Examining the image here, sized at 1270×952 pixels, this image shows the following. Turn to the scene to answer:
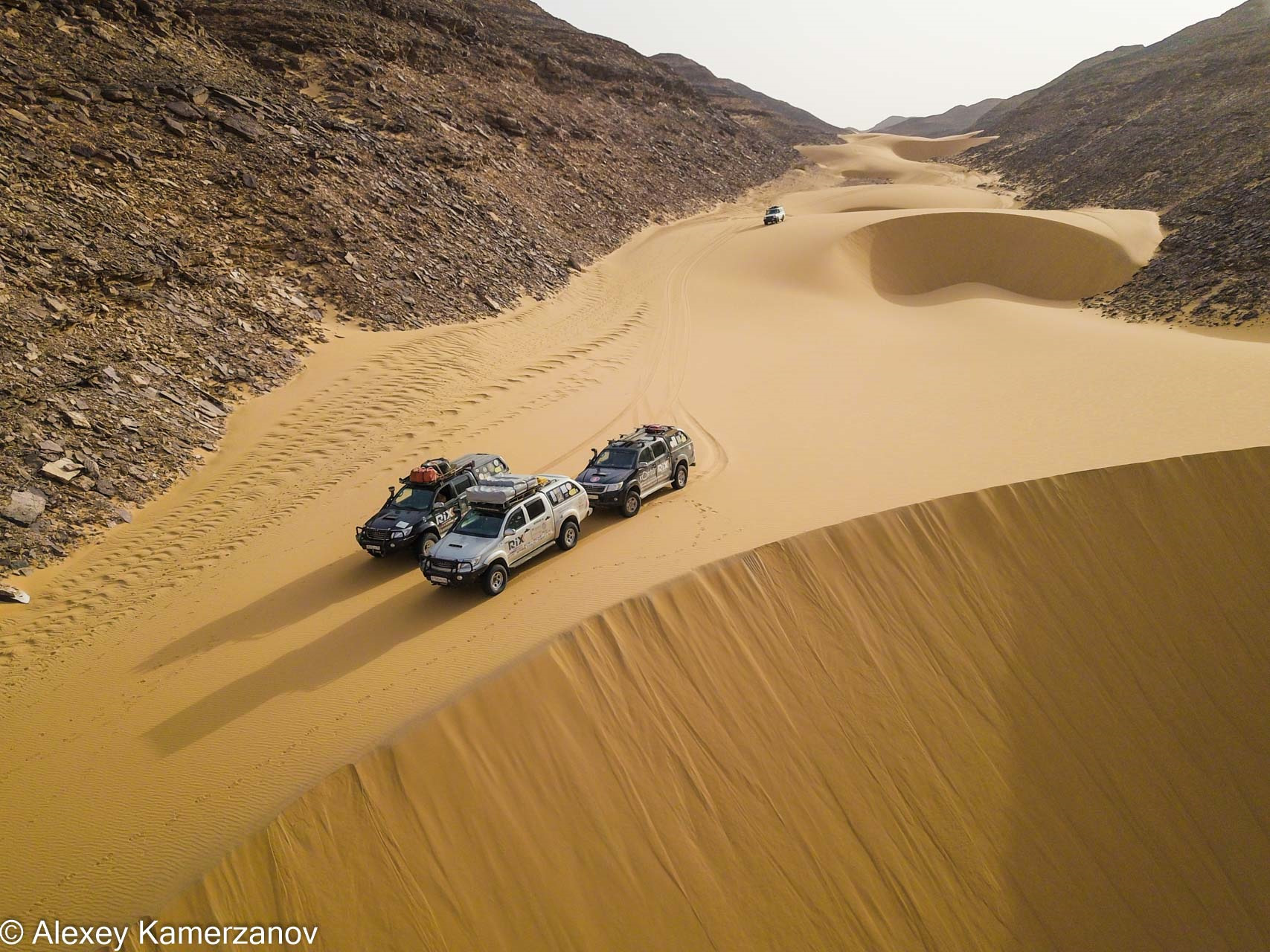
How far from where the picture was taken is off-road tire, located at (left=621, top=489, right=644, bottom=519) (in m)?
13.2

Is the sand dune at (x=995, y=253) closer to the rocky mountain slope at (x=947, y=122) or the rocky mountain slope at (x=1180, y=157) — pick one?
the rocky mountain slope at (x=1180, y=157)

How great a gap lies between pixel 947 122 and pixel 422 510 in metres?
172

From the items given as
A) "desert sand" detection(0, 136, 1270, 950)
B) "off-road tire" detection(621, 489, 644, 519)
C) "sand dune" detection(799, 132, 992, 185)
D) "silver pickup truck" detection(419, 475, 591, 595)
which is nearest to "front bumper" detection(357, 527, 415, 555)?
"desert sand" detection(0, 136, 1270, 950)

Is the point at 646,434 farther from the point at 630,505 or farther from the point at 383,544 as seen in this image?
the point at 383,544

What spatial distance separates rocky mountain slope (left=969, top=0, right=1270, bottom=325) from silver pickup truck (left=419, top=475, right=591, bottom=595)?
23337 mm

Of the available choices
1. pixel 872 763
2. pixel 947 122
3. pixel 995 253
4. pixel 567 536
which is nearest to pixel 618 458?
pixel 567 536

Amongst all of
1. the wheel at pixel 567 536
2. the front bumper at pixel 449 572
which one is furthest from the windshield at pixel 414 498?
the wheel at pixel 567 536

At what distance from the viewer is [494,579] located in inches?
420

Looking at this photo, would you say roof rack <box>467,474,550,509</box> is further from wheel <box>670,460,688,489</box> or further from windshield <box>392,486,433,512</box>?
wheel <box>670,460,688,489</box>

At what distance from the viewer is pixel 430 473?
12820 mm

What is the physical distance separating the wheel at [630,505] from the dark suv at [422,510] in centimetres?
286

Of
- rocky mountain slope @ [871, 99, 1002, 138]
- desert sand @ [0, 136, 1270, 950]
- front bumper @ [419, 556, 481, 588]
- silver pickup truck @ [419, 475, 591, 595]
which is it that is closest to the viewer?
desert sand @ [0, 136, 1270, 950]

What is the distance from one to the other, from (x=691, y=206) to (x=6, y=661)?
47.2 metres

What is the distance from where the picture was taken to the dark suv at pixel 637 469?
13203mm
